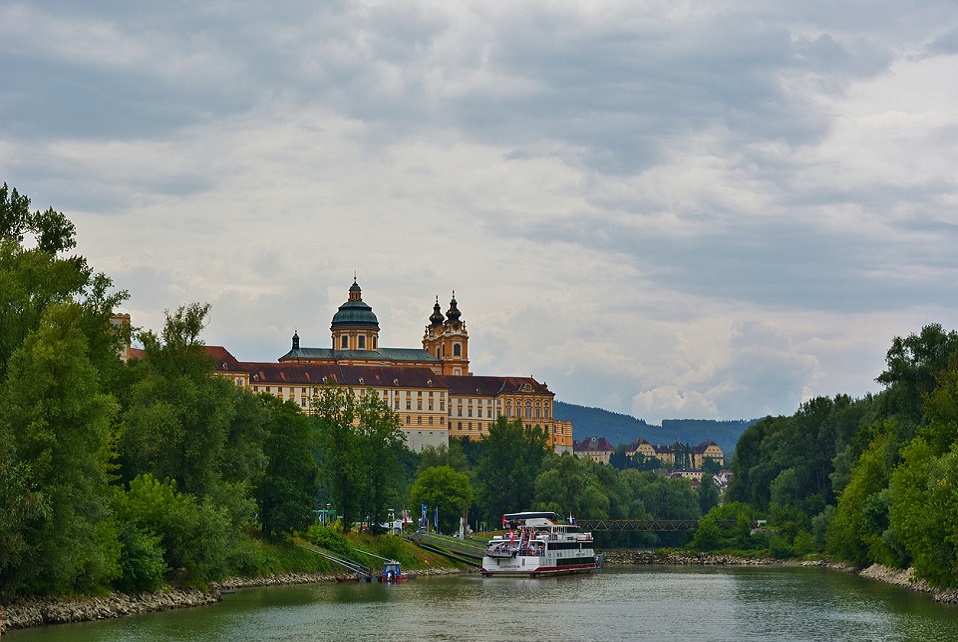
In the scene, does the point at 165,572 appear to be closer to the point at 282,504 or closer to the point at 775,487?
the point at 282,504

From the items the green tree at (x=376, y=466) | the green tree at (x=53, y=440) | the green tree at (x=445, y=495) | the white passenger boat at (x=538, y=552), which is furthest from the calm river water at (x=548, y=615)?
the green tree at (x=445, y=495)

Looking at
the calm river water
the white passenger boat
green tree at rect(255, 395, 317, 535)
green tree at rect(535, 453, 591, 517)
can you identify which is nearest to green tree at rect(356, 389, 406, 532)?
the white passenger boat

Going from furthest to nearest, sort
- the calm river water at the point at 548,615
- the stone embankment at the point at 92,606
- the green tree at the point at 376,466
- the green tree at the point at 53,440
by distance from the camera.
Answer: the green tree at the point at 376,466 → the calm river water at the point at 548,615 → the stone embankment at the point at 92,606 → the green tree at the point at 53,440

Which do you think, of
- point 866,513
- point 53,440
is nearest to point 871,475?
point 866,513

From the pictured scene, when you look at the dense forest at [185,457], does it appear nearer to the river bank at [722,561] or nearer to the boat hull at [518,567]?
the river bank at [722,561]

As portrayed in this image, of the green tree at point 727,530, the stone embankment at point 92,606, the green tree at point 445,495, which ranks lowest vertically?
the stone embankment at point 92,606

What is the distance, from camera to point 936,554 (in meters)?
68.4

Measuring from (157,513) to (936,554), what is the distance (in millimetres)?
36623

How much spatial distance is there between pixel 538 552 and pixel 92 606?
182 ft

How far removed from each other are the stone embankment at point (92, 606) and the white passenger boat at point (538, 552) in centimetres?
4115

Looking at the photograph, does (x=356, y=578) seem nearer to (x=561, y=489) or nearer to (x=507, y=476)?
(x=561, y=489)

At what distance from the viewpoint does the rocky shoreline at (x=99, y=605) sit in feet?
173

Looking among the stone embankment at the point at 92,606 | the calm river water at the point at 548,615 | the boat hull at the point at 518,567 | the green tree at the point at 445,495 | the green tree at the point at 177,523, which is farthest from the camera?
the green tree at the point at 445,495

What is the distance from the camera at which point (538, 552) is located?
359ft
